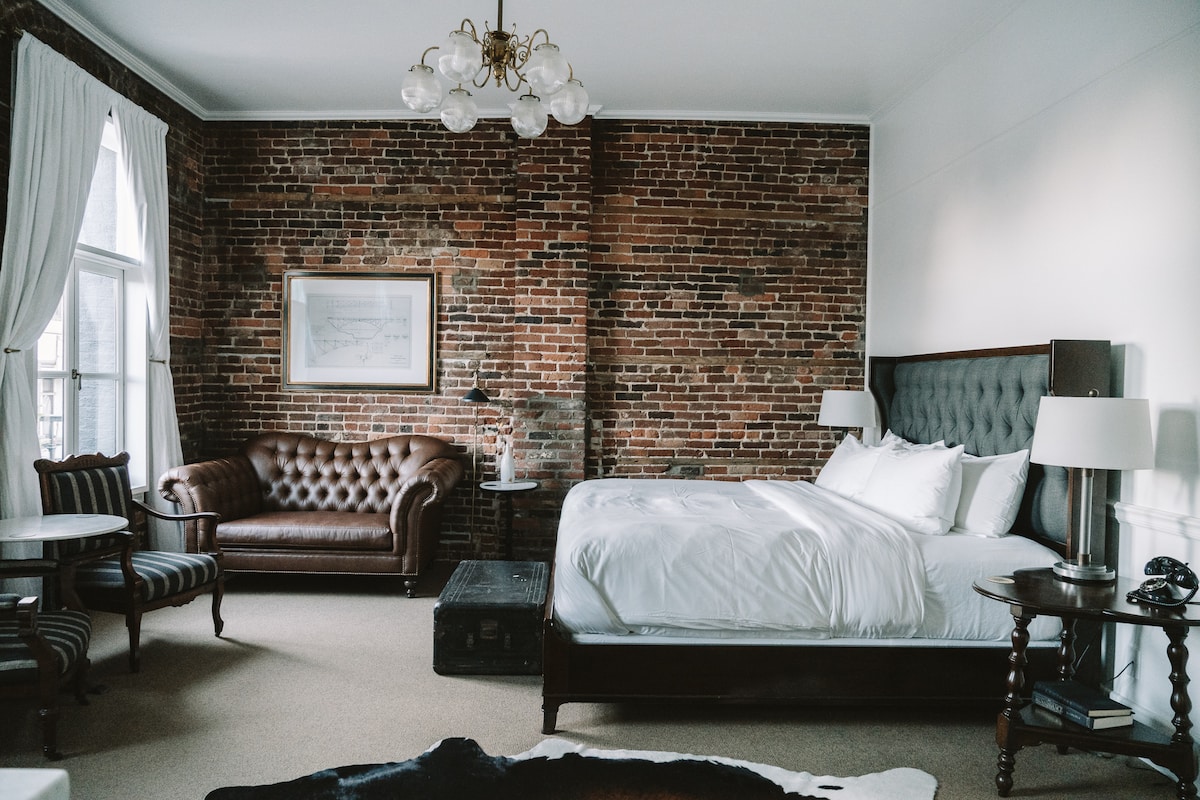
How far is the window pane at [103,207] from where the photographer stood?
5.02 m

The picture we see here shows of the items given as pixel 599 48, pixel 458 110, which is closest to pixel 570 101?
pixel 458 110

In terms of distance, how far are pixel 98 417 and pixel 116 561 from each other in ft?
5.16

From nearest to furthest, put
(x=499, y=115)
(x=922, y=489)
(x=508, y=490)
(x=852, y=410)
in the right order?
(x=922, y=489), (x=852, y=410), (x=508, y=490), (x=499, y=115)

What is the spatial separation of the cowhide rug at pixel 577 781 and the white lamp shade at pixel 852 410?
2744 millimetres

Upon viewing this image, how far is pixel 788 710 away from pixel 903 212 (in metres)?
3.71

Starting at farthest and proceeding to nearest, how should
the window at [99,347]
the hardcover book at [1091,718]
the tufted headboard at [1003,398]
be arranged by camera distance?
1. the window at [99,347]
2. the tufted headboard at [1003,398]
3. the hardcover book at [1091,718]

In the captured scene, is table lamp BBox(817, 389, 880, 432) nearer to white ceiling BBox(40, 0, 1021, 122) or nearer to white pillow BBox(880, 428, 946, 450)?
white pillow BBox(880, 428, 946, 450)

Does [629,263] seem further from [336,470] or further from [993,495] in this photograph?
[993,495]

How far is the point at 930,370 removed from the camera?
15.8 feet

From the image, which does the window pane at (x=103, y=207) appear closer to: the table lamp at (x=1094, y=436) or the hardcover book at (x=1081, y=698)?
the table lamp at (x=1094, y=436)

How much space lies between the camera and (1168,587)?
8.74 feet

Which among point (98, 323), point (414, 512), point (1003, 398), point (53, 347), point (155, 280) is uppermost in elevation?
point (155, 280)

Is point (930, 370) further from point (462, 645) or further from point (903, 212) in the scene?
point (462, 645)

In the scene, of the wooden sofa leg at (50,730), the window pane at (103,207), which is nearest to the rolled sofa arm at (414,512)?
the wooden sofa leg at (50,730)
